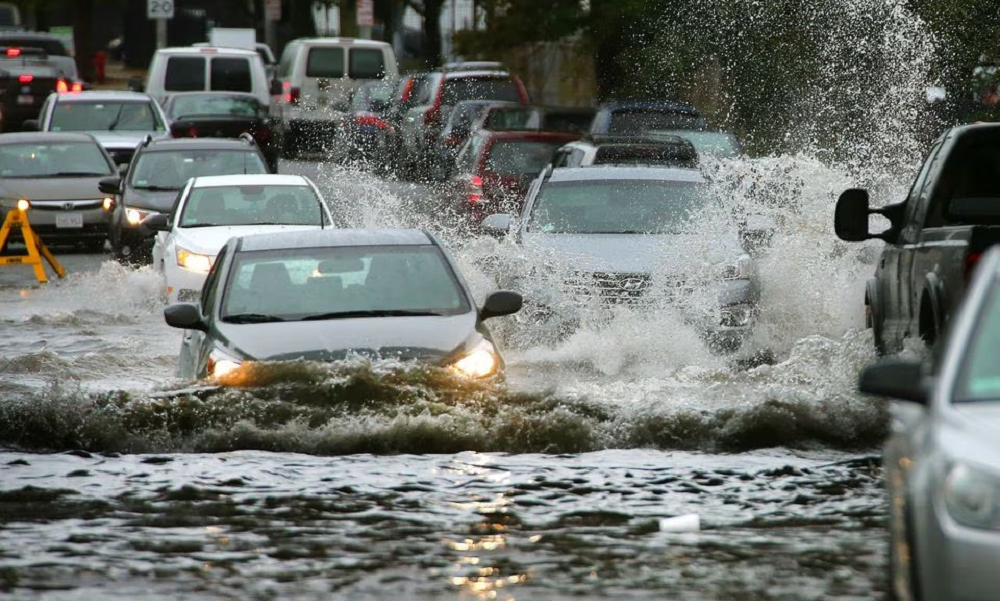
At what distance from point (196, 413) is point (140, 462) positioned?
519 mm

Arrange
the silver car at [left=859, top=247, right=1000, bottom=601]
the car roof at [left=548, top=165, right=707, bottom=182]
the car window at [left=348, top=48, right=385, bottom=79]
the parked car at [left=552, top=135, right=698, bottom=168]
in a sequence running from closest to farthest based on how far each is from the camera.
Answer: the silver car at [left=859, top=247, right=1000, bottom=601] < the car roof at [left=548, top=165, right=707, bottom=182] < the parked car at [left=552, top=135, right=698, bottom=168] < the car window at [left=348, top=48, right=385, bottom=79]

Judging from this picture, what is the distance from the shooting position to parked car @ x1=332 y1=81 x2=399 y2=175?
36656 mm

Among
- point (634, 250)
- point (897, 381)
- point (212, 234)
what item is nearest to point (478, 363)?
point (634, 250)

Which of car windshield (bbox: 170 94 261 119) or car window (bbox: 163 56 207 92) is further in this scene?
car window (bbox: 163 56 207 92)

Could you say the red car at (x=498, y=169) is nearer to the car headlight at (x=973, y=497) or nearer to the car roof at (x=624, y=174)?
the car roof at (x=624, y=174)

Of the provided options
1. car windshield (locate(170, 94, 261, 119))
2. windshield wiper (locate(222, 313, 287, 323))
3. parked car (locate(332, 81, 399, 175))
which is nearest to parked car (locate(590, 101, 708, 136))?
parked car (locate(332, 81, 399, 175))

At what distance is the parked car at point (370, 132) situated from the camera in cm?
3666

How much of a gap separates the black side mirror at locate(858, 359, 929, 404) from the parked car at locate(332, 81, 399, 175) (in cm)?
2968

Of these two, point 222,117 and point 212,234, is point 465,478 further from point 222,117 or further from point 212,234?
point 222,117

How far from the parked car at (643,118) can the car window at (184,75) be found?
1276 cm

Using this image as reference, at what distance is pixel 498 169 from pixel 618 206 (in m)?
8.20

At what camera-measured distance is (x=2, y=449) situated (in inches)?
460

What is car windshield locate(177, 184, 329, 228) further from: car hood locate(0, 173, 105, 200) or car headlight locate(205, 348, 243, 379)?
car headlight locate(205, 348, 243, 379)

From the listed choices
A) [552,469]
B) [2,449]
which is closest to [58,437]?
[2,449]
